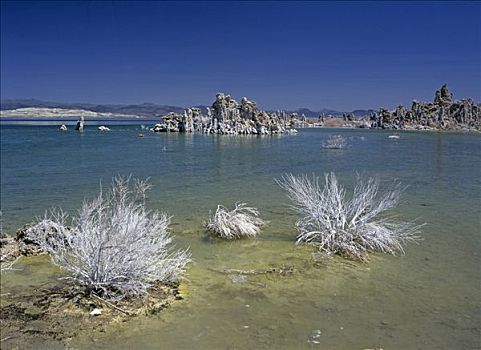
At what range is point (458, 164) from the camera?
2712cm

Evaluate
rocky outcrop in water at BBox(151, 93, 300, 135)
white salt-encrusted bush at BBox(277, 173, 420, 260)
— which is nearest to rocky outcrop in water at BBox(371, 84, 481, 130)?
rocky outcrop in water at BBox(151, 93, 300, 135)

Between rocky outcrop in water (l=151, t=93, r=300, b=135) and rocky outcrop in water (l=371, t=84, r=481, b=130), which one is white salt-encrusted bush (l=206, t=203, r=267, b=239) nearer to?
rocky outcrop in water (l=151, t=93, r=300, b=135)

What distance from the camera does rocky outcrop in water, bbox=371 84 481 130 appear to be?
93.4 metres

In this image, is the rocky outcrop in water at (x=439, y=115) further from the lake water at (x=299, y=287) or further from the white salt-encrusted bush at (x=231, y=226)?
the white salt-encrusted bush at (x=231, y=226)

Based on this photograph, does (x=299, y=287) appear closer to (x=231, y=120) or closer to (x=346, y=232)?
(x=346, y=232)

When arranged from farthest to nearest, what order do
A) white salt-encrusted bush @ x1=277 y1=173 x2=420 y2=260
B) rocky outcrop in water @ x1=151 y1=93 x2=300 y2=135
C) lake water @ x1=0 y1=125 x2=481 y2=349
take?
rocky outcrop in water @ x1=151 y1=93 x2=300 y2=135 → white salt-encrusted bush @ x1=277 y1=173 x2=420 y2=260 → lake water @ x1=0 y1=125 x2=481 y2=349

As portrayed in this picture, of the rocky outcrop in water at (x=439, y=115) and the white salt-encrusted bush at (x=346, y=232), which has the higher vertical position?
the rocky outcrop in water at (x=439, y=115)

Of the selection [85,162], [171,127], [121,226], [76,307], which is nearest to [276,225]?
[121,226]

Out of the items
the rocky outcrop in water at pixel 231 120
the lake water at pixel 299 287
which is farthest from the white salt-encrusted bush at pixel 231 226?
the rocky outcrop in water at pixel 231 120

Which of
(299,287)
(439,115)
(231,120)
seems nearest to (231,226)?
(299,287)

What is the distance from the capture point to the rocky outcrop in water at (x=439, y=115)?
93.4 meters

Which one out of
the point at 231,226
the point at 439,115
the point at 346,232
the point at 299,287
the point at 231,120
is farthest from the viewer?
the point at 439,115

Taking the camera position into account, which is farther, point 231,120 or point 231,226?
point 231,120

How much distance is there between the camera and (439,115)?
95875 millimetres
